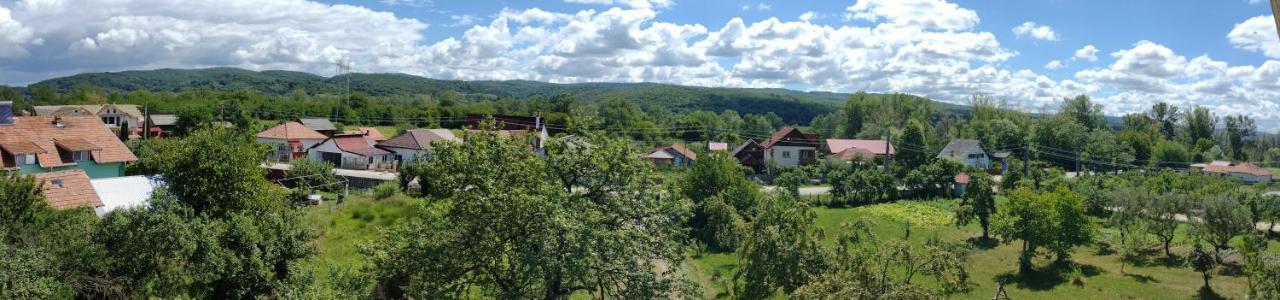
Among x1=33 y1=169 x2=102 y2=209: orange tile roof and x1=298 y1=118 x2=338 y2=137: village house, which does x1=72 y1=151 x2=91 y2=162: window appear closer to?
x1=33 y1=169 x2=102 y2=209: orange tile roof

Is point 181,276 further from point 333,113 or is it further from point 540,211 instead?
point 333,113

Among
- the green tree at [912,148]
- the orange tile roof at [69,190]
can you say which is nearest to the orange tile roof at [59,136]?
the orange tile roof at [69,190]

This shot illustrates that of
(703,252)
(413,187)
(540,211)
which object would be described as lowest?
(703,252)

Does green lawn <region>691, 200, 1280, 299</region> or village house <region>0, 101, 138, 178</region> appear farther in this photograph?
village house <region>0, 101, 138, 178</region>

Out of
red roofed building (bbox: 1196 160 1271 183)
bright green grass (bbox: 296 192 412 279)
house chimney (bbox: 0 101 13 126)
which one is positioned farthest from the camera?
red roofed building (bbox: 1196 160 1271 183)

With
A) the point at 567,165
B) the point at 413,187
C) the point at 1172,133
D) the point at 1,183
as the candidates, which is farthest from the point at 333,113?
the point at 1172,133

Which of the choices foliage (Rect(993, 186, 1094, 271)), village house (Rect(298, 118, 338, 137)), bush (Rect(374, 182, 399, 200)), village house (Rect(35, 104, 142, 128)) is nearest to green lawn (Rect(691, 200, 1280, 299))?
foliage (Rect(993, 186, 1094, 271))

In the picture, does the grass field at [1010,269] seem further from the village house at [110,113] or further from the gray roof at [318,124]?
the village house at [110,113]
